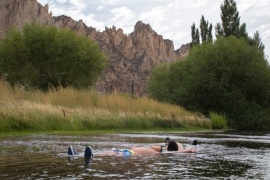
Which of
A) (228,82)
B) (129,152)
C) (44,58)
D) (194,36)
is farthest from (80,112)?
(194,36)

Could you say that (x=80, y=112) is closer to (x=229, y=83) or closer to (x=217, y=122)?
(x=217, y=122)

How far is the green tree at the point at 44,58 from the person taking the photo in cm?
5009

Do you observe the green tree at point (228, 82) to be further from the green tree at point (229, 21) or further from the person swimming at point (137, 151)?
the person swimming at point (137, 151)

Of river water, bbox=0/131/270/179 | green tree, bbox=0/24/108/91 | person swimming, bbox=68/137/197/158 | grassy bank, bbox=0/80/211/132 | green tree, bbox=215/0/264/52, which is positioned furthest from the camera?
green tree, bbox=215/0/264/52

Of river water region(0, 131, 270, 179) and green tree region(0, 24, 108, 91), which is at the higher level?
green tree region(0, 24, 108, 91)

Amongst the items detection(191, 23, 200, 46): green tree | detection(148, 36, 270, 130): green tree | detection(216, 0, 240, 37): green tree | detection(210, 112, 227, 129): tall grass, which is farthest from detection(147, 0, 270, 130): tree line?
detection(191, 23, 200, 46): green tree

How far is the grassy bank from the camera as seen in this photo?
25453 millimetres

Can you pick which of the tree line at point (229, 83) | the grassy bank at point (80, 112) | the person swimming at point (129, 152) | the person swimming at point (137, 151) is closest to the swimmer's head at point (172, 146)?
the person swimming at point (137, 151)

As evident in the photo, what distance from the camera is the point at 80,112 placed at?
97.5 ft

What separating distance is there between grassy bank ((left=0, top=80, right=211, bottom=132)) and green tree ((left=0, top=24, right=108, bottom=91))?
46.5 ft

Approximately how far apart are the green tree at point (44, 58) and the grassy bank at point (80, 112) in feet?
46.5

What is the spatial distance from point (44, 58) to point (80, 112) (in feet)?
73.1

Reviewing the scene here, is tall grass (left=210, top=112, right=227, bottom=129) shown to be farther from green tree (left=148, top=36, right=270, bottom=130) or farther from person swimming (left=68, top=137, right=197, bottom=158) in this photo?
person swimming (left=68, top=137, right=197, bottom=158)

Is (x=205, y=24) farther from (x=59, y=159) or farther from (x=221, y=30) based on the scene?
(x=59, y=159)
